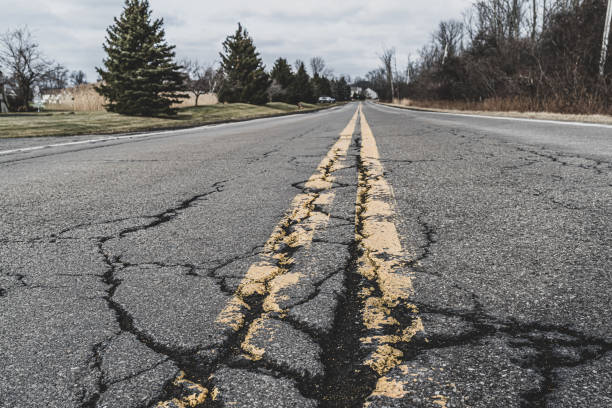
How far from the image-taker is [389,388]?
1.03m

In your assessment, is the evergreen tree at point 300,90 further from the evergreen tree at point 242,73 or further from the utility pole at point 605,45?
the utility pole at point 605,45

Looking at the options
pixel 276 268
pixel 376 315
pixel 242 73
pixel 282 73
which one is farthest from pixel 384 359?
pixel 282 73

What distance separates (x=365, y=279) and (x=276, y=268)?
0.39m

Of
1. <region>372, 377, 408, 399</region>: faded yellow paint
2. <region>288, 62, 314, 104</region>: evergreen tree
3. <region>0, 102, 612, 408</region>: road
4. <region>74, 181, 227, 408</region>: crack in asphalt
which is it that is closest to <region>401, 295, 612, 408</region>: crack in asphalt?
<region>0, 102, 612, 408</region>: road

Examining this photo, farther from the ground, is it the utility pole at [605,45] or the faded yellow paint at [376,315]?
the utility pole at [605,45]

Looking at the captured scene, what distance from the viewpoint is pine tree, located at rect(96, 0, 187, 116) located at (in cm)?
1852

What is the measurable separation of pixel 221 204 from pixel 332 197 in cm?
79

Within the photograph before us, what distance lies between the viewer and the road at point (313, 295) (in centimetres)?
106

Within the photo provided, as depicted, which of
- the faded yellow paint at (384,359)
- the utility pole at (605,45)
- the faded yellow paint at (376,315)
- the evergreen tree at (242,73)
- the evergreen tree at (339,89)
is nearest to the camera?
the faded yellow paint at (384,359)

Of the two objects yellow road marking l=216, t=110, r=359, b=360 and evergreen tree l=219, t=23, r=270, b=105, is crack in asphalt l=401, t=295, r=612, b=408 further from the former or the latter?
evergreen tree l=219, t=23, r=270, b=105

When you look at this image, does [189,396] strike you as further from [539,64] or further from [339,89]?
[339,89]

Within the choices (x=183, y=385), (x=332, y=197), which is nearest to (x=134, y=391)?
(x=183, y=385)

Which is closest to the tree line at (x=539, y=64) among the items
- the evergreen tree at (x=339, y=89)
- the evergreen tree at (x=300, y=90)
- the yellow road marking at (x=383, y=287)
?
the yellow road marking at (x=383, y=287)

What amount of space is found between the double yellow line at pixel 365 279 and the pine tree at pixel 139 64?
17.8 meters
